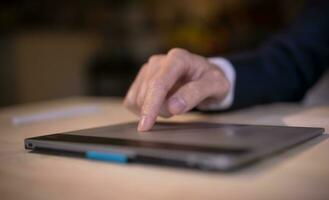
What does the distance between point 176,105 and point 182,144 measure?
20cm

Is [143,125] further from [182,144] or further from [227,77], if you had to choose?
[227,77]

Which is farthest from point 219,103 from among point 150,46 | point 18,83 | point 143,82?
point 150,46

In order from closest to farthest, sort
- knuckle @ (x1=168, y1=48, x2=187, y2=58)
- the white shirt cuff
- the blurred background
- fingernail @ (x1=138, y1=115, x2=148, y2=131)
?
fingernail @ (x1=138, y1=115, x2=148, y2=131) → knuckle @ (x1=168, y1=48, x2=187, y2=58) → the white shirt cuff → the blurred background

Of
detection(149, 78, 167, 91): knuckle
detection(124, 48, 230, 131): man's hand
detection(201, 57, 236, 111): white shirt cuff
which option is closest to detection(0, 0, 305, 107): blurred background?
detection(201, 57, 236, 111): white shirt cuff

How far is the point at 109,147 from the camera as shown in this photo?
0.40 metres

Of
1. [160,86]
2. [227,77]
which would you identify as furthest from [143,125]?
[227,77]

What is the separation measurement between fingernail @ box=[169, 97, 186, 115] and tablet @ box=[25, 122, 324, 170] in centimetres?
6

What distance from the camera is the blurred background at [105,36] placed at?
3.04 m

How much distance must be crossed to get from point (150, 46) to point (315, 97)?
8.42 ft

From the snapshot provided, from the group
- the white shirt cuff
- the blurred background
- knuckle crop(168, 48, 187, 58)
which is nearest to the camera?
knuckle crop(168, 48, 187, 58)

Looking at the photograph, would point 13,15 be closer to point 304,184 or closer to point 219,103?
point 219,103

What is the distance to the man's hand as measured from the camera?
0.55 m

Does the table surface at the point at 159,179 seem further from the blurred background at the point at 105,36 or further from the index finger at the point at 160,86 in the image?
the blurred background at the point at 105,36

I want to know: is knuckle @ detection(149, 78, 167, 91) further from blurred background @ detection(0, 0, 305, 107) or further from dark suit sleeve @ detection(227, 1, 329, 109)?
blurred background @ detection(0, 0, 305, 107)
